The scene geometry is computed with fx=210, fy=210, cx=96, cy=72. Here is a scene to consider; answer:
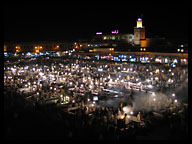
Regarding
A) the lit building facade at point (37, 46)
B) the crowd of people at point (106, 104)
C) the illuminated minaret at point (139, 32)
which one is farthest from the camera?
the lit building facade at point (37, 46)

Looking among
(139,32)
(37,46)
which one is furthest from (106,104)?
(37,46)

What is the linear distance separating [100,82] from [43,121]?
8987mm

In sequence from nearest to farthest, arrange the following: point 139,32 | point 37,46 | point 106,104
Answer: point 106,104 → point 139,32 → point 37,46

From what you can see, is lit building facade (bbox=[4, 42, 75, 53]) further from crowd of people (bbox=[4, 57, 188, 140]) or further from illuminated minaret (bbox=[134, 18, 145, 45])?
crowd of people (bbox=[4, 57, 188, 140])

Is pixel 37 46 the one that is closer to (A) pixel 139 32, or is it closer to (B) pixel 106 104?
(A) pixel 139 32

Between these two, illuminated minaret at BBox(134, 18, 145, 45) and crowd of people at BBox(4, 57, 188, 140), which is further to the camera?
illuminated minaret at BBox(134, 18, 145, 45)

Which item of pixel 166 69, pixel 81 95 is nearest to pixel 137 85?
pixel 81 95

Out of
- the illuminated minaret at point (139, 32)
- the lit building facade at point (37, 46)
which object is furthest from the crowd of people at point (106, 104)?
the lit building facade at point (37, 46)

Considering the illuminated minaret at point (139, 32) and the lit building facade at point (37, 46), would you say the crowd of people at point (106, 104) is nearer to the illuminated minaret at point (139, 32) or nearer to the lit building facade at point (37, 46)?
the illuminated minaret at point (139, 32)

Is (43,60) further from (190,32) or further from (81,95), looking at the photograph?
(190,32)

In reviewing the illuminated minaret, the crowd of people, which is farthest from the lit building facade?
the crowd of people

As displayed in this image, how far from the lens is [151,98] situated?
12.7 m

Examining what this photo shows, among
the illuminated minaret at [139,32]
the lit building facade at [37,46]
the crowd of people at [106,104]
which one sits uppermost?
the illuminated minaret at [139,32]

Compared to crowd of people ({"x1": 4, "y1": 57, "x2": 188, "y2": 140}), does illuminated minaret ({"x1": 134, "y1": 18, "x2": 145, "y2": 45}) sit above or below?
above
